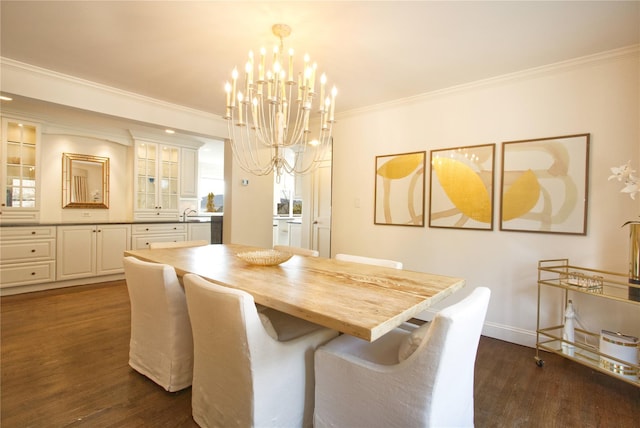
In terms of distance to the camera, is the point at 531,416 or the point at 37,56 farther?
the point at 37,56

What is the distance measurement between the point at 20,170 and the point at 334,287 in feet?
15.7

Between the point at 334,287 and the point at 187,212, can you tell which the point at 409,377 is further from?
the point at 187,212

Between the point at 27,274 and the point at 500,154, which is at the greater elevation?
the point at 500,154

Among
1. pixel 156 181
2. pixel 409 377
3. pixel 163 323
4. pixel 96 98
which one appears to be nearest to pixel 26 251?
pixel 156 181

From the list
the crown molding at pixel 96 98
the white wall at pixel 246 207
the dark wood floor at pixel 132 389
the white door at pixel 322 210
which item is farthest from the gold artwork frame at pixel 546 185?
the crown molding at pixel 96 98

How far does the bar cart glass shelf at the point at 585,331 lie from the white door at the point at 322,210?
288 cm

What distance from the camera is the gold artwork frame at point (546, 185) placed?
2.32 m

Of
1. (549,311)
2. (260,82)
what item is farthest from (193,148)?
(549,311)

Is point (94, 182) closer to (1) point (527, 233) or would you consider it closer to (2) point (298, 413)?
(2) point (298, 413)

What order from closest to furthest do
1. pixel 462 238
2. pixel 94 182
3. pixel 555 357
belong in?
pixel 555 357
pixel 462 238
pixel 94 182

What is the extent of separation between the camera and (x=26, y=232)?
Answer: 376 cm

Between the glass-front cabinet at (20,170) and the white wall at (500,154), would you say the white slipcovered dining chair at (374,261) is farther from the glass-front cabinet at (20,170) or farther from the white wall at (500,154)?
the glass-front cabinet at (20,170)

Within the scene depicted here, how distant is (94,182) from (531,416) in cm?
583

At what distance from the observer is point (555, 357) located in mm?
2371
